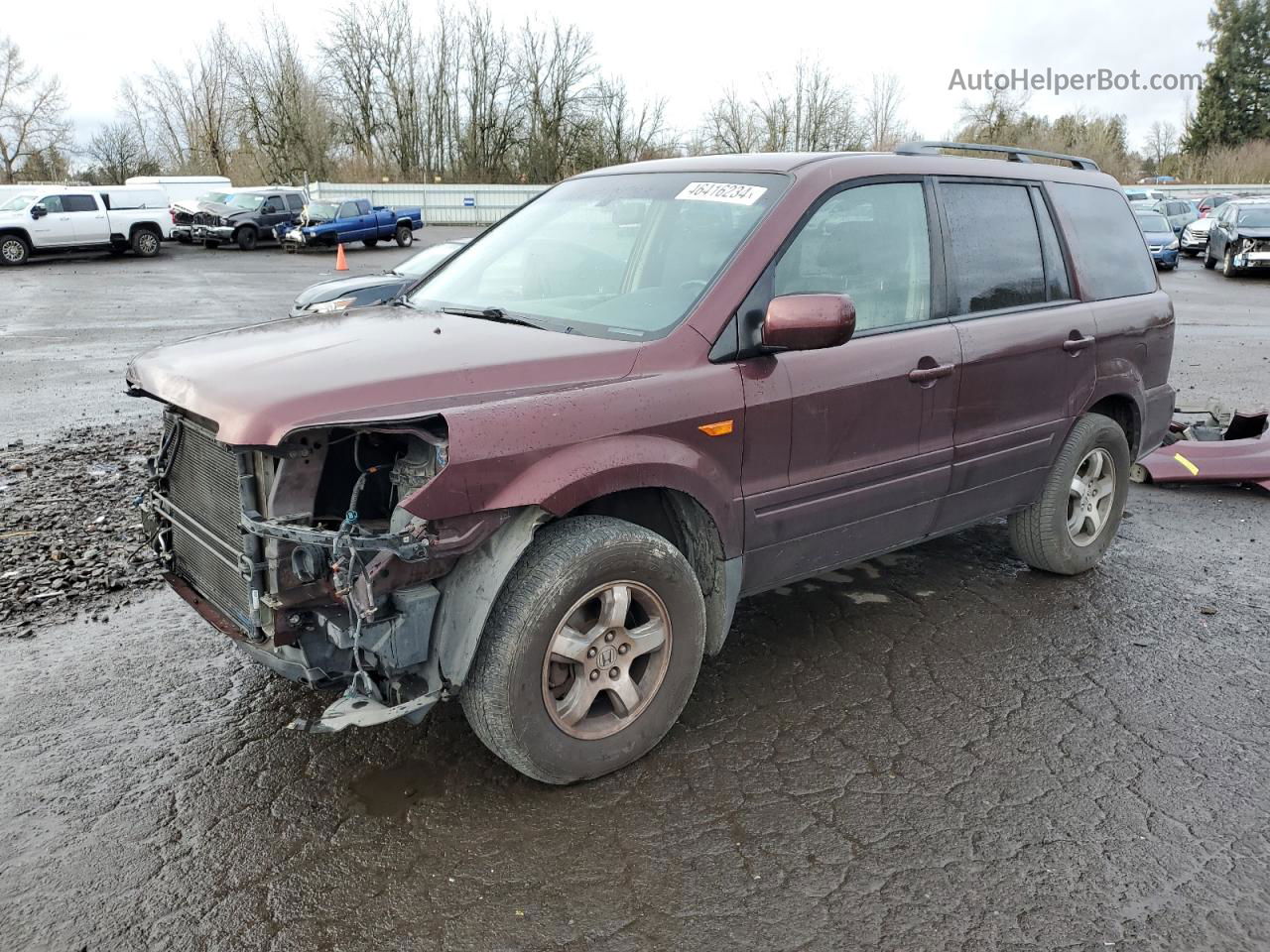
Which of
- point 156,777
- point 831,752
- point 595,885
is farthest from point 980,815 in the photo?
point 156,777

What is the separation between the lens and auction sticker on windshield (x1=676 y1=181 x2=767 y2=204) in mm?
3621

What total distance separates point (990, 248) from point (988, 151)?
0.74m

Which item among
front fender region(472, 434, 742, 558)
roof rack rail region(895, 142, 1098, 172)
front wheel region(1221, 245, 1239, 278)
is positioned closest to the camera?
front fender region(472, 434, 742, 558)

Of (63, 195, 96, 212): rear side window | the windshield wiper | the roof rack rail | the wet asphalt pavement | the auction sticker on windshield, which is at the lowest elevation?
the wet asphalt pavement

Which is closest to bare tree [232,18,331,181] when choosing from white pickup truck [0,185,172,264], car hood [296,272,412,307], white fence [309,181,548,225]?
white fence [309,181,548,225]

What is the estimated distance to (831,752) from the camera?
134 inches

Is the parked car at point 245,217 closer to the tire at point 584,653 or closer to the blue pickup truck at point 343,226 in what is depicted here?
the blue pickup truck at point 343,226

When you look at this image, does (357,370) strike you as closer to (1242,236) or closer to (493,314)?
(493,314)

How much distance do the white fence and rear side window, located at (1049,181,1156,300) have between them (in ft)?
142

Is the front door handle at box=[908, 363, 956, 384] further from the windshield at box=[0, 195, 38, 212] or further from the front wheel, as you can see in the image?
the windshield at box=[0, 195, 38, 212]

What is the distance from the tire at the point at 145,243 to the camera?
2771 cm

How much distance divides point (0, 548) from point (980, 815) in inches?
197

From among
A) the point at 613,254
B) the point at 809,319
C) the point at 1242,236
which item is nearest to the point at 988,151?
the point at 613,254

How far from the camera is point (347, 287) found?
11.0 metres
